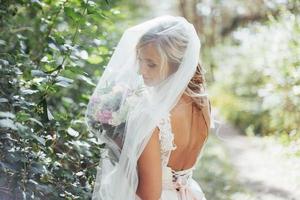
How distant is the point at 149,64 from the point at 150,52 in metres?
0.05

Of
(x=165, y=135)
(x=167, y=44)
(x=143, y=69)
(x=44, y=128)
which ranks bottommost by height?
(x=44, y=128)

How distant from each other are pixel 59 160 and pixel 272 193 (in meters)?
3.27

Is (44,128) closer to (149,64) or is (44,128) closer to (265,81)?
(149,64)

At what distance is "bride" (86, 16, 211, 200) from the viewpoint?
224 cm

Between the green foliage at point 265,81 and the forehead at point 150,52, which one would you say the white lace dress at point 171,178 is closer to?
the forehead at point 150,52

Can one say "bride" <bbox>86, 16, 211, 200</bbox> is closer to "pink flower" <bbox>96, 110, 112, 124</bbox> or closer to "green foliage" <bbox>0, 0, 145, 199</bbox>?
"pink flower" <bbox>96, 110, 112, 124</bbox>

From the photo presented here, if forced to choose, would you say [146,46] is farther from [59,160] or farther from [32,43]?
[32,43]

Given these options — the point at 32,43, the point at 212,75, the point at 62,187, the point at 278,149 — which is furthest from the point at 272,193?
the point at 212,75

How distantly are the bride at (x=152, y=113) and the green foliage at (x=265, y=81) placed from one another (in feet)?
11.6

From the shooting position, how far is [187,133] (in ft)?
7.93

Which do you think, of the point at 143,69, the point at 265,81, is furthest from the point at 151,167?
the point at 265,81

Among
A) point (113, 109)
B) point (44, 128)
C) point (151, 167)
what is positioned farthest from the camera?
point (44, 128)

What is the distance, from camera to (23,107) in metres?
2.52

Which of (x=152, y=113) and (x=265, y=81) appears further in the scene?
(x=265, y=81)
